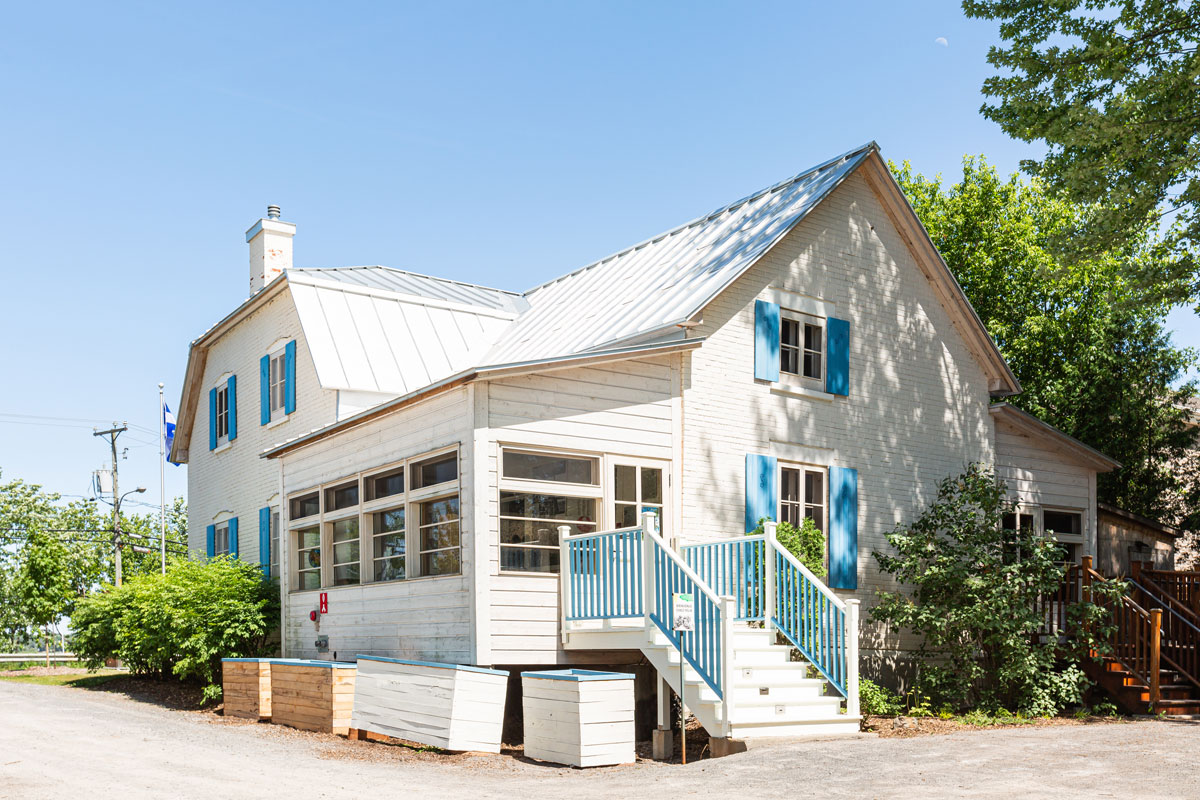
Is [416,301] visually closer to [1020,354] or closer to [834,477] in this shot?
[834,477]

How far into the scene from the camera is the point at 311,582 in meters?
16.8

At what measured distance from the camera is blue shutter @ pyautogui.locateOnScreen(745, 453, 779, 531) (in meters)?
15.2

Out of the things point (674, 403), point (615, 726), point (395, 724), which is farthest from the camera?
point (674, 403)

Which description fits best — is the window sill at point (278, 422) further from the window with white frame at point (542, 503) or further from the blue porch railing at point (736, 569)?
the blue porch railing at point (736, 569)

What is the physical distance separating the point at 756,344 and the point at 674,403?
203 centimetres

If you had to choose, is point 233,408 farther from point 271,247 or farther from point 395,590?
point 395,590

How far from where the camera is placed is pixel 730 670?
1114 centimetres

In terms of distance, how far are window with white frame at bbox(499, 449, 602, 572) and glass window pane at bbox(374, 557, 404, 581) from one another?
2080 millimetres

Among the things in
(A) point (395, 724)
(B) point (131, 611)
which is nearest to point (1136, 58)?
(A) point (395, 724)

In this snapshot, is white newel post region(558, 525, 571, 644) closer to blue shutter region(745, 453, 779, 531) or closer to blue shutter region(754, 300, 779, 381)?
blue shutter region(745, 453, 779, 531)

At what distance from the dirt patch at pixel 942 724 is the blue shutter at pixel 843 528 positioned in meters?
2.44

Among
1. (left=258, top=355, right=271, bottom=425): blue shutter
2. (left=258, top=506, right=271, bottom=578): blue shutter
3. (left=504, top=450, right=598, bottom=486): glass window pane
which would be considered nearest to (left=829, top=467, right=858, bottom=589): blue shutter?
(left=504, top=450, right=598, bottom=486): glass window pane

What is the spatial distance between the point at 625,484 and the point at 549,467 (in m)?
1.18

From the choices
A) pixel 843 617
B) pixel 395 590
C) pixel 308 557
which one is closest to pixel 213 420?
pixel 308 557
